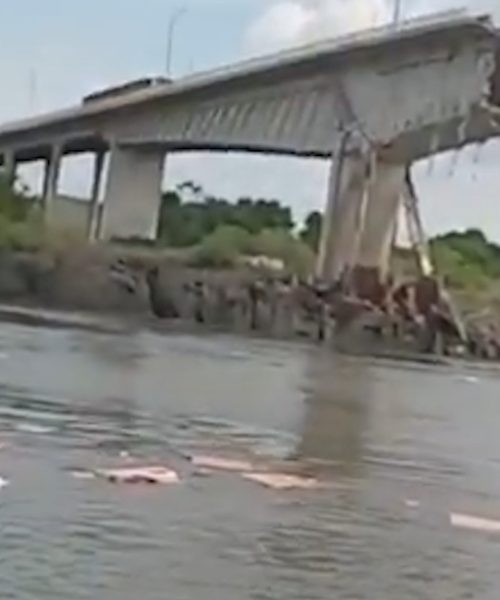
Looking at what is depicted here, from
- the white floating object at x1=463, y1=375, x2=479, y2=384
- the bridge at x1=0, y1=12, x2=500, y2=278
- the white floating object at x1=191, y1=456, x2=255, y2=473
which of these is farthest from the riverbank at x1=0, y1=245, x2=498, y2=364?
the white floating object at x1=191, y1=456, x2=255, y2=473

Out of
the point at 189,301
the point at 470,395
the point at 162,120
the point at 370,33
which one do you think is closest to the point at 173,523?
the point at 470,395

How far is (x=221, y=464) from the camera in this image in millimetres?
16516

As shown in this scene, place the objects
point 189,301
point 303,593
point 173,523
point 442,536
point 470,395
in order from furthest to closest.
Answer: point 189,301 → point 470,395 → point 442,536 → point 173,523 → point 303,593

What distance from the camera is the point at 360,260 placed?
275ft

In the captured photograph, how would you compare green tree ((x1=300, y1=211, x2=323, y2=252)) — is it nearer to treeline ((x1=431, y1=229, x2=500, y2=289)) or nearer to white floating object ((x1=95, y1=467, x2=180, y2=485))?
treeline ((x1=431, y1=229, x2=500, y2=289))

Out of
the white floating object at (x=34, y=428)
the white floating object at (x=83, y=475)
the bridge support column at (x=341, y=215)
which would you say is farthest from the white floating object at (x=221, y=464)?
the bridge support column at (x=341, y=215)

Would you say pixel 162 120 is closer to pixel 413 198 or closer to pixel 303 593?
pixel 413 198

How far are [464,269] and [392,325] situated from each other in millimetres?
39250

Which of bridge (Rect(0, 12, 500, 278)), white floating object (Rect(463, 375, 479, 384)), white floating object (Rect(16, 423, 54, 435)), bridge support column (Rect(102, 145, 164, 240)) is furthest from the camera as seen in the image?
bridge support column (Rect(102, 145, 164, 240))

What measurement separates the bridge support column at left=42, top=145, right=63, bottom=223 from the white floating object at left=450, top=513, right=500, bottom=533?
82433 millimetres

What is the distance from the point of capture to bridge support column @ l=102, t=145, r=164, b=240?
3782 inches

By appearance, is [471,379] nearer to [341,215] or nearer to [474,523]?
[474,523]

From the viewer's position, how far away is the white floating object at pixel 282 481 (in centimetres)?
1530

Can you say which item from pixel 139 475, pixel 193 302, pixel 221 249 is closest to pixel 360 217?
pixel 221 249
